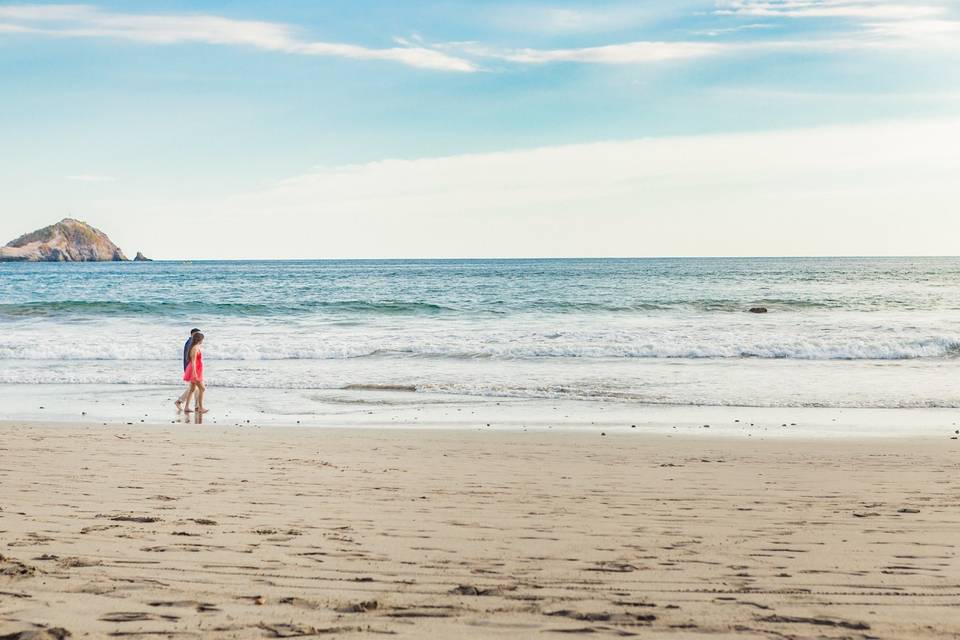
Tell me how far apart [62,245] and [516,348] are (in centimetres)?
15778

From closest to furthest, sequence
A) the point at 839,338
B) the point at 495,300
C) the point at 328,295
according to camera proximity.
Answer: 1. the point at 839,338
2. the point at 495,300
3. the point at 328,295

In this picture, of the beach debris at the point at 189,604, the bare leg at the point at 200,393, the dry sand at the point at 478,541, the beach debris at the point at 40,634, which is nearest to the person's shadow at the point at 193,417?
the bare leg at the point at 200,393

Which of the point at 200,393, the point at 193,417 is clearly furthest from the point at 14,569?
the point at 200,393

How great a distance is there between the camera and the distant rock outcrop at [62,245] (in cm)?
15312

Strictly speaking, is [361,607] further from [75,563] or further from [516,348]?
[516,348]

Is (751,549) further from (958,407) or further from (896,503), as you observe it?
(958,407)

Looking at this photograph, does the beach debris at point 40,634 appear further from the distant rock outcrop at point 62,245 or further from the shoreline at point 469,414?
the distant rock outcrop at point 62,245

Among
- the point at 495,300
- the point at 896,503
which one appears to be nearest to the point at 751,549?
the point at 896,503

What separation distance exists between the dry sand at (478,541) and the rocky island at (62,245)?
164 meters

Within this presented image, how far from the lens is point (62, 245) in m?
155

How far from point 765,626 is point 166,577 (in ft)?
10.7

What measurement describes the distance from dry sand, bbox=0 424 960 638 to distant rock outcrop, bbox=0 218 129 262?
16405cm

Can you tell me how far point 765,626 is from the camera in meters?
3.84

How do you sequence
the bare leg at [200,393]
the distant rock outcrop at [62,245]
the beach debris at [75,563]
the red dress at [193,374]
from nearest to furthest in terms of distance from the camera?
the beach debris at [75,563] < the bare leg at [200,393] < the red dress at [193,374] < the distant rock outcrop at [62,245]
